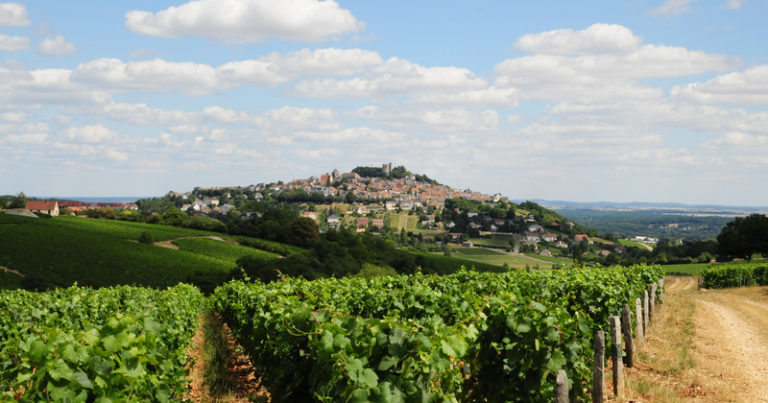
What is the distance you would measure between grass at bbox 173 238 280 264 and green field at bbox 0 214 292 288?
2.15ft

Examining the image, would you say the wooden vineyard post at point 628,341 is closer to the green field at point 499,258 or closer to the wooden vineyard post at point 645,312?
the wooden vineyard post at point 645,312

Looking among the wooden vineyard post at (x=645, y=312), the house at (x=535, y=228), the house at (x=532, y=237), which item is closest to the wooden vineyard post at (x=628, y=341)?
the wooden vineyard post at (x=645, y=312)

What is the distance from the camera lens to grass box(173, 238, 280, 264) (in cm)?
6397

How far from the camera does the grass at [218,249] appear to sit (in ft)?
210

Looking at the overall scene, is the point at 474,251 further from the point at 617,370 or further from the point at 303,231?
the point at 617,370

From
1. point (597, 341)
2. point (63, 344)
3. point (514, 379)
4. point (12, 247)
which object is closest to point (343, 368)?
point (63, 344)

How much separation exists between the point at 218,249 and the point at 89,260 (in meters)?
16.5

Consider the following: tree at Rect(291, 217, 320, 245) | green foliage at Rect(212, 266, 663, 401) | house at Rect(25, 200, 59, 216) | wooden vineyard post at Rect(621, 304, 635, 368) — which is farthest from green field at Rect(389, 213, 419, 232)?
green foliage at Rect(212, 266, 663, 401)

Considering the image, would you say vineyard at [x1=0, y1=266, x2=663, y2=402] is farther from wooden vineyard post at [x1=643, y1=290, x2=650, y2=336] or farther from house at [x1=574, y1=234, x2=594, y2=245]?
house at [x1=574, y1=234, x2=594, y2=245]

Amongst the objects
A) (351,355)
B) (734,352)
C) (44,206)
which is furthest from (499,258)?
(351,355)

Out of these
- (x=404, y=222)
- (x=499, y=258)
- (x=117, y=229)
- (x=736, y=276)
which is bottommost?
(x=499, y=258)

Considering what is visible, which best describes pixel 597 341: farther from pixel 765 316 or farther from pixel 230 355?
pixel 765 316

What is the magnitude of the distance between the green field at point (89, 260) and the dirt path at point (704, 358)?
42711 mm

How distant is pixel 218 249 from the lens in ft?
217
